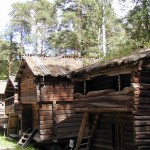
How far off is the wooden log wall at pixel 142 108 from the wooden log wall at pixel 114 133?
1.68 metres

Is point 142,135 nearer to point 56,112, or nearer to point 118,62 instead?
point 118,62

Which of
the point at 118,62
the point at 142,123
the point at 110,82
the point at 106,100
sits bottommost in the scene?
the point at 142,123

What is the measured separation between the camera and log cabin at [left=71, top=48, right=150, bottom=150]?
606 inches

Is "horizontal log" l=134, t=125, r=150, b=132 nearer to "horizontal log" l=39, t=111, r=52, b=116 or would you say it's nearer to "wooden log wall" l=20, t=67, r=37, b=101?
"horizontal log" l=39, t=111, r=52, b=116

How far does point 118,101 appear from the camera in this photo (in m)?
A: 16.5

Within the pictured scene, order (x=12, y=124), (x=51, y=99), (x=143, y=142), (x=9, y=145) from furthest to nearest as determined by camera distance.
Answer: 1. (x=12, y=124)
2. (x=9, y=145)
3. (x=51, y=99)
4. (x=143, y=142)

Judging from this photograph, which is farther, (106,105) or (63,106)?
(63,106)

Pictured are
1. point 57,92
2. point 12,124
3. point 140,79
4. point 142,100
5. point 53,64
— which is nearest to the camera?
point 142,100

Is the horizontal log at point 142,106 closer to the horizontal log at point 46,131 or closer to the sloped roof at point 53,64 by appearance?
the sloped roof at point 53,64

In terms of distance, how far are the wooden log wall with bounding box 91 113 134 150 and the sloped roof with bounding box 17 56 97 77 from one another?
616 centimetres

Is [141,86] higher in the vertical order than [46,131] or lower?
higher

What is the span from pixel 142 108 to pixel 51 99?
11405mm

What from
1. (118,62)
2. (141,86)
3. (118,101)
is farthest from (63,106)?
(141,86)

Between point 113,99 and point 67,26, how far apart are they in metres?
29.4
